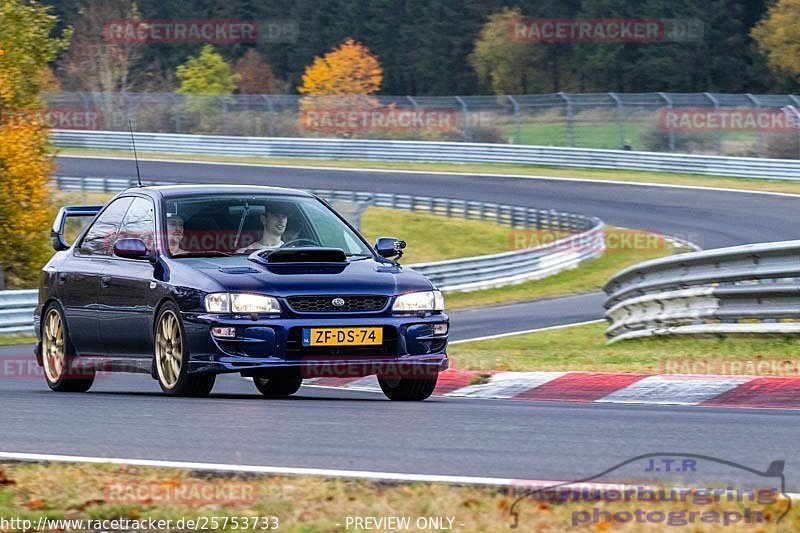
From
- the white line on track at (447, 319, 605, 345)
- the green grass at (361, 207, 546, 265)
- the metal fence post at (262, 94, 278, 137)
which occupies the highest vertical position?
the metal fence post at (262, 94, 278, 137)

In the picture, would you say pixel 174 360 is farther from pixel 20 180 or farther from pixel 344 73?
pixel 344 73

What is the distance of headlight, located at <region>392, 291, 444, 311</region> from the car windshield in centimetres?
82

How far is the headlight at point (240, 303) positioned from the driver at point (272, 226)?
824 mm

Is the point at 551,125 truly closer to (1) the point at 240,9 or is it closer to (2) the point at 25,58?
(2) the point at 25,58

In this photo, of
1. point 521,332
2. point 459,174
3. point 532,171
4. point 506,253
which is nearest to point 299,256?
point 521,332

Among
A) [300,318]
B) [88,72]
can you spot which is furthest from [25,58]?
[88,72]

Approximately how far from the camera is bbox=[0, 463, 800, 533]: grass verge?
5.01m

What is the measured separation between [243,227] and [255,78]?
3367 inches

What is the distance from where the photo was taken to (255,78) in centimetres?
9462

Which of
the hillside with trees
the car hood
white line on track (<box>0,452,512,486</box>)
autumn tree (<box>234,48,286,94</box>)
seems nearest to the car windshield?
the car hood

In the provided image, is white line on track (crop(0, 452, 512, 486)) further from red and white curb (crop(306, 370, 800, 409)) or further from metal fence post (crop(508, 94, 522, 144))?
metal fence post (crop(508, 94, 522, 144))

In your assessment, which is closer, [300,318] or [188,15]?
[300,318]

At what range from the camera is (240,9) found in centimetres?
10831

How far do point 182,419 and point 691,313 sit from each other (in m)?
7.11
